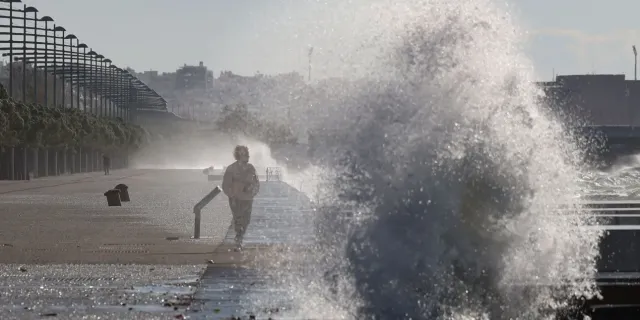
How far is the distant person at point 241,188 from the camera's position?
2231cm

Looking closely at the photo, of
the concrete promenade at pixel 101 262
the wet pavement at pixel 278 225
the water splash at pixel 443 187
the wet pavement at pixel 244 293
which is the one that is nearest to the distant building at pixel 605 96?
the wet pavement at pixel 278 225

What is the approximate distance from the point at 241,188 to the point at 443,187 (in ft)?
31.5

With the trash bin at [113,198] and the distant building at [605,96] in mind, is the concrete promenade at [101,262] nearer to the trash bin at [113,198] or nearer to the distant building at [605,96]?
the trash bin at [113,198]

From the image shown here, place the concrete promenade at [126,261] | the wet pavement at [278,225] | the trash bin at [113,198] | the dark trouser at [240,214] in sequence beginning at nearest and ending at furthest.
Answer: the concrete promenade at [126,261]
the dark trouser at [240,214]
the wet pavement at [278,225]
the trash bin at [113,198]

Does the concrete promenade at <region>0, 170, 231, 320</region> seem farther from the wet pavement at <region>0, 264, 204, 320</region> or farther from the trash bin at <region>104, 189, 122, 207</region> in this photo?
the trash bin at <region>104, 189, 122, 207</region>

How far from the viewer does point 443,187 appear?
13016mm

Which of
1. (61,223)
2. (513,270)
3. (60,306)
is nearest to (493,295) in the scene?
(513,270)

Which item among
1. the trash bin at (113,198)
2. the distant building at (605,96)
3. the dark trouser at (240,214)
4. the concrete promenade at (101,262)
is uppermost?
the distant building at (605,96)

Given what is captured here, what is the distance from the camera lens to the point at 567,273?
14.3 metres

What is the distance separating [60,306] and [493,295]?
399cm

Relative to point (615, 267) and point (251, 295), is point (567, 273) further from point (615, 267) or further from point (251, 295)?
point (251, 295)

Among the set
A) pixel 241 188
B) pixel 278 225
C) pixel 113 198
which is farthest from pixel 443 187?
pixel 113 198

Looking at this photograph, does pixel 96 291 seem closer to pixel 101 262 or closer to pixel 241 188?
pixel 101 262

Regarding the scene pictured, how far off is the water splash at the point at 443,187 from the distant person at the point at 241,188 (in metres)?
7.62
